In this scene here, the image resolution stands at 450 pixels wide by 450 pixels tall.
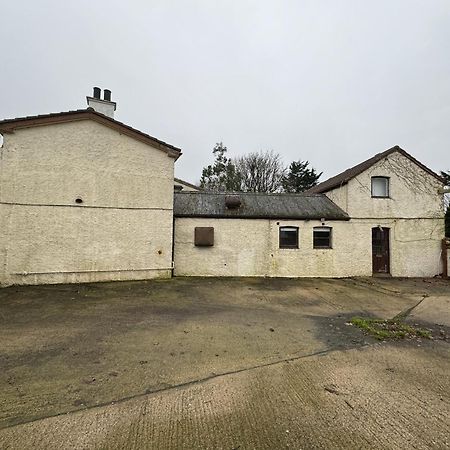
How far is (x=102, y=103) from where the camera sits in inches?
494

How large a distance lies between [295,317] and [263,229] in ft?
20.9

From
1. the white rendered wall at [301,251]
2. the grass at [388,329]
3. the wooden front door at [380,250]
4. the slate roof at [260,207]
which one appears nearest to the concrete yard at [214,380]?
the grass at [388,329]

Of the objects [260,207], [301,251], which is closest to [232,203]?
[260,207]

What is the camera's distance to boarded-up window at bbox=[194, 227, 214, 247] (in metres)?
11.5

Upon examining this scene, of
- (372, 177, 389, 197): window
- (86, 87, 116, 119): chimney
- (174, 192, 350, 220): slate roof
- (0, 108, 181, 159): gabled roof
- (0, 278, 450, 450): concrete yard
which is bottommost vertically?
(0, 278, 450, 450): concrete yard

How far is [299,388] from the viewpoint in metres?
3.12

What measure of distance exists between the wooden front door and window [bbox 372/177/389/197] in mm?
1818

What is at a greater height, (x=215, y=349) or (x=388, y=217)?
(x=388, y=217)

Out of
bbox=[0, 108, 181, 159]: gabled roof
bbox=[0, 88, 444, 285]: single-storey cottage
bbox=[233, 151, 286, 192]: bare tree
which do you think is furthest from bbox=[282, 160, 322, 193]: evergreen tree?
bbox=[0, 108, 181, 159]: gabled roof

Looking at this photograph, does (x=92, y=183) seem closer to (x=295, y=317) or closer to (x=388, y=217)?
(x=295, y=317)

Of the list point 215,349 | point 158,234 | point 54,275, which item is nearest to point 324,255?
point 158,234

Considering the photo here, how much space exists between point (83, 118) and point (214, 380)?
10.4m

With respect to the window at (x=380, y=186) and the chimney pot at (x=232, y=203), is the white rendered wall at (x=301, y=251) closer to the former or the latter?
the chimney pot at (x=232, y=203)

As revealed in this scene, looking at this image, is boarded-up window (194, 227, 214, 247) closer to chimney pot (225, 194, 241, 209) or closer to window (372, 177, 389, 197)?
chimney pot (225, 194, 241, 209)
